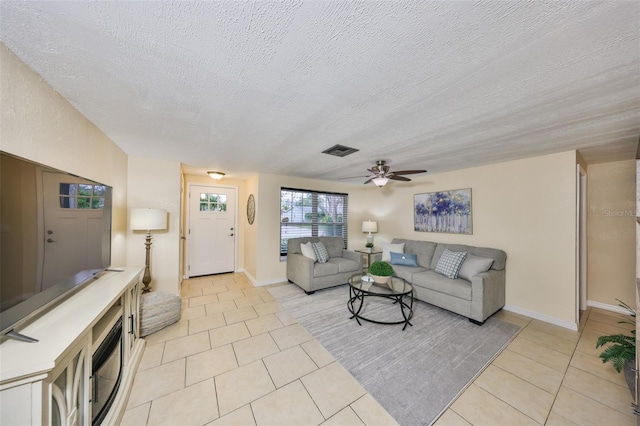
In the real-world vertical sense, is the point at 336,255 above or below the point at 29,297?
below

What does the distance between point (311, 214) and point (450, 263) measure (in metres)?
2.85

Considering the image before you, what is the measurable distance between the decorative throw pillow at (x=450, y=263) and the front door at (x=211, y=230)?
431cm

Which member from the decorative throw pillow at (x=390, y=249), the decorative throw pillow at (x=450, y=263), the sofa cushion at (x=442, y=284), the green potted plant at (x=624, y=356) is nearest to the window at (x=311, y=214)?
the decorative throw pillow at (x=390, y=249)

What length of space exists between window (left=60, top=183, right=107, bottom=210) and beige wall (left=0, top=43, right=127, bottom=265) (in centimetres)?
23

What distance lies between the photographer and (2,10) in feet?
2.89

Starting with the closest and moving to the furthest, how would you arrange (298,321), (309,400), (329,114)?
(309,400) → (329,114) → (298,321)

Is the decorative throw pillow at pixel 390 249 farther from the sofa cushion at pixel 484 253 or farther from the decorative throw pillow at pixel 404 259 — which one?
the sofa cushion at pixel 484 253

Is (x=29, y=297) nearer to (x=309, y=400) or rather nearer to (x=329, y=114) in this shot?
(x=309, y=400)

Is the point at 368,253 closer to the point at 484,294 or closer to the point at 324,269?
the point at 324,269

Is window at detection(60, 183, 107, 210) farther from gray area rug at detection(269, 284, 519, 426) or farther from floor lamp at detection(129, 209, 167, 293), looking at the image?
gray area rug at detection(269, 284, 519, 426)

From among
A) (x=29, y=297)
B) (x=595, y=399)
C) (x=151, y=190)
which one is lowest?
(x=595, y=399)

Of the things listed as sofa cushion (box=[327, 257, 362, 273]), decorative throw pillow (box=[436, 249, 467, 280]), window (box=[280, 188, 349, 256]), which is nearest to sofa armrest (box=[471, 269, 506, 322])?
decorative throw pillow (box=[436, 249, 467, 280])

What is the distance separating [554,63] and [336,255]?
4017 mm

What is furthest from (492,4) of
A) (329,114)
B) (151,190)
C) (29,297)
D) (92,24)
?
(151,190)
